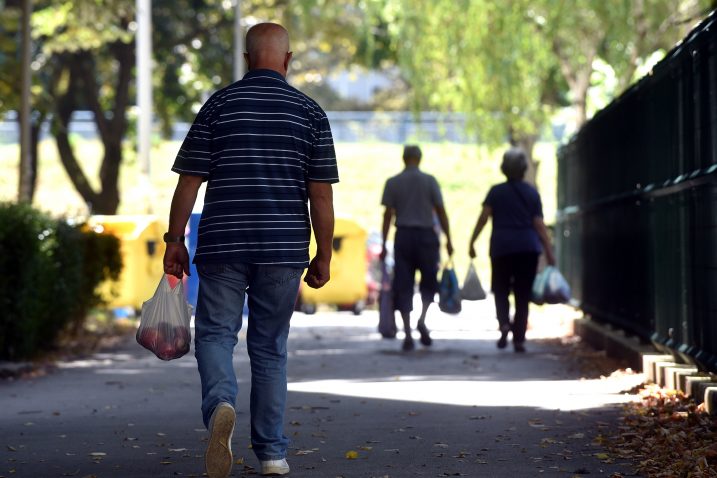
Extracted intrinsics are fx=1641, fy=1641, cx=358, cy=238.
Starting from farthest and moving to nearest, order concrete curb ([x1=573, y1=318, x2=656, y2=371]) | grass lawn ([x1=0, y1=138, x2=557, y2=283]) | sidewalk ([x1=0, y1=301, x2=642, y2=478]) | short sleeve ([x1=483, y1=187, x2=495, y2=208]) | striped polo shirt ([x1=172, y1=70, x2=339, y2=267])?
grass lawn ([x1=0, y1=138, x2=557, y2=283]) → short sleeve ([x1=483, y1=187, x2=495, y2=208]) → concrete curb ([x1=573, y1=318, x2=656, y2=371]) → sidewalk ([x1=0, y1=301, x2=642, y2=478]) → striped polo shirt ([x1=172, y1=70, x2=339, y2=267])

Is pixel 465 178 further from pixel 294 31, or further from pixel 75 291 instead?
pixel 75 291

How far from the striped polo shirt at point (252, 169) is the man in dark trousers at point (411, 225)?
8009 mm

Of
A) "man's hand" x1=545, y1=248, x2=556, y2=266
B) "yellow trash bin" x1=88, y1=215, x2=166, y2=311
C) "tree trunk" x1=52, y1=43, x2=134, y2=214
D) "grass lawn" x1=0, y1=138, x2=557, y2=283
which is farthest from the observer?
"grass lawn" x1=0, y1=138, x2=557, y2=283

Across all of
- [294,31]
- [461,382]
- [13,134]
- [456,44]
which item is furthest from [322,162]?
[13,134]

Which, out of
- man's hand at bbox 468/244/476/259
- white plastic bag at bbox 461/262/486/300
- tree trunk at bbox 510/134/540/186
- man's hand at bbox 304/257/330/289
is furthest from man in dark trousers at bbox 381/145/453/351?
tree trunk at bbox 510/134/540/186

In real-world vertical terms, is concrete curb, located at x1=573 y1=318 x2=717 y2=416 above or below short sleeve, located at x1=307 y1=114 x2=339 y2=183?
below

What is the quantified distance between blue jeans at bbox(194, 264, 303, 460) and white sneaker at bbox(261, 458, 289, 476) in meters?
0.02

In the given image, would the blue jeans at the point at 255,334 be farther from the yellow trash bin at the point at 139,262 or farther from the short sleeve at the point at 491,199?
the yellow trash bin at the point at 139,262

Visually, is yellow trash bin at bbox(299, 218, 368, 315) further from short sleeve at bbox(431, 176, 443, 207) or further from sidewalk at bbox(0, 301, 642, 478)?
short sleeve at bbox(431, 176, 443, 207)

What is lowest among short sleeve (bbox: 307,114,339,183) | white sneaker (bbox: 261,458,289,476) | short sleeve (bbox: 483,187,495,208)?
white sneaker (bbox: 261,458,289,476)

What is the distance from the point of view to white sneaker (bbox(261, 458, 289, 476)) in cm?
701

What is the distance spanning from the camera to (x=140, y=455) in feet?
25.8

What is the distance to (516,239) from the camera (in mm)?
14734

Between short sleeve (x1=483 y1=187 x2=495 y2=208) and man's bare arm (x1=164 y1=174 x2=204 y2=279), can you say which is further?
short sleeve (x1=483 y1=187 x2=495 y2=208)
